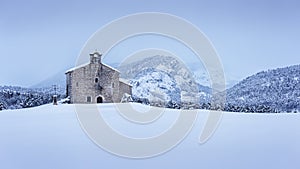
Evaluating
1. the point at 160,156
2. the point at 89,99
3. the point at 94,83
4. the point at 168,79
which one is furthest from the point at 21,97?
the point at 160,156

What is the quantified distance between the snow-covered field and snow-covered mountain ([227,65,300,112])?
397cm

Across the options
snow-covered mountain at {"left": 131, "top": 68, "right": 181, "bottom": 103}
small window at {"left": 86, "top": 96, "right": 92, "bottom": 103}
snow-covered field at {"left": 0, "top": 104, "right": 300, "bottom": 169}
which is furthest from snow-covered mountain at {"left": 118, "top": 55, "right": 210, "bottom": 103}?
small window at {"left": 86, "top": 96, "right": 92, "bottom": 103}

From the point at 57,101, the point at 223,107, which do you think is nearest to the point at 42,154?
the point at 223,107

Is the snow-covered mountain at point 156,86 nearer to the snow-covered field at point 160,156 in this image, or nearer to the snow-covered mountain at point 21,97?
the snow-covered mountain at point 21,97

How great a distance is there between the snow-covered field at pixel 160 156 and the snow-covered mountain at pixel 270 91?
3.97 meters

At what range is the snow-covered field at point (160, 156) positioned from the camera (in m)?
3.76

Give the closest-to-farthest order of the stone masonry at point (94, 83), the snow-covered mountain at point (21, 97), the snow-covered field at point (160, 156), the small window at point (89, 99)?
1. the snow-covered field at point (160, 156)
2. the snow-covered mountain at point (21, 97)
3. the small window at point (89, 99)
4. the stone masonry at point (94, 83)

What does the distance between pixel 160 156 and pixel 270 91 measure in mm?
7724

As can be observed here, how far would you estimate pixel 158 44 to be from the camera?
7.10m

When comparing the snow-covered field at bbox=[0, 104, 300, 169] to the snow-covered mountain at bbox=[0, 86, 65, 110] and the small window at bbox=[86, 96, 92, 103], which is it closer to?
the snow-covered mountain at bbox=[0, 86, 65, 110]

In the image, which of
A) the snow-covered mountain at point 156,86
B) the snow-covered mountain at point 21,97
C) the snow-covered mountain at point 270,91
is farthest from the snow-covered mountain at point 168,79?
the snow-covered mountain at point 21,97

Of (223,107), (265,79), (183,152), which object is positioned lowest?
(183,152)

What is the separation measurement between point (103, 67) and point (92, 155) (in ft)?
37.5

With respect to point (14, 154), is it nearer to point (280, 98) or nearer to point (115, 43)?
point (115, 43)
